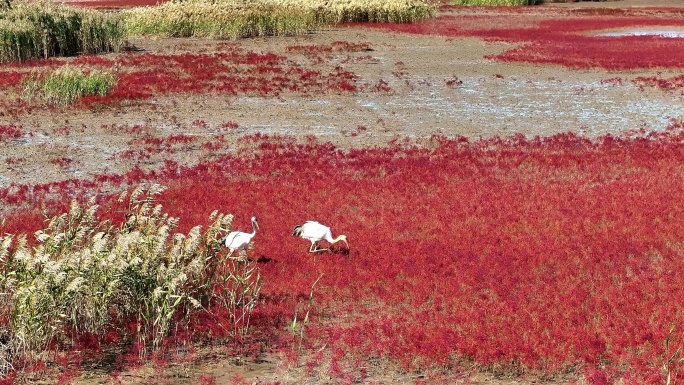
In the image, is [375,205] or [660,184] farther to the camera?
[660,184]

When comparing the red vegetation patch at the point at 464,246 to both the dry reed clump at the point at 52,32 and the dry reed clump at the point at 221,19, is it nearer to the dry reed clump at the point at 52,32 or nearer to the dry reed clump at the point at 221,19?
the dry reed clump at the point at 52,32

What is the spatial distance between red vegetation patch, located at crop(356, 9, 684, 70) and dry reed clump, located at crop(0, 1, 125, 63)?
19131mm

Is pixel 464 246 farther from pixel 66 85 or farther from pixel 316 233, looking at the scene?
pixel 66 85

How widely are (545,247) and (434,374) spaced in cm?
466

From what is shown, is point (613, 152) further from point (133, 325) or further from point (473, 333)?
point (133, 325)

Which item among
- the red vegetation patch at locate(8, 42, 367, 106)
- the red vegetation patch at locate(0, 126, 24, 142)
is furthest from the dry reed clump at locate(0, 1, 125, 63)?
the red vegetation patch at locate(0, 126, 24, 142)

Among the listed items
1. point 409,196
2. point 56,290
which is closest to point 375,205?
point 409,196

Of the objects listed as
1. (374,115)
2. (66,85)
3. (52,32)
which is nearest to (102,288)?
(374,115)

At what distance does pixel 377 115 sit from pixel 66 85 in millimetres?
10291

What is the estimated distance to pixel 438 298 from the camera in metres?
10.7

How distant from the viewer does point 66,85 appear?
1045 inches

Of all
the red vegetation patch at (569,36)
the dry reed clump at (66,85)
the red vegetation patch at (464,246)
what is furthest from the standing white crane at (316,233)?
the red vegetation patch at (569,36)

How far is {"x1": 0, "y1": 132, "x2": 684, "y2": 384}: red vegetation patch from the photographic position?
9203 millimetres

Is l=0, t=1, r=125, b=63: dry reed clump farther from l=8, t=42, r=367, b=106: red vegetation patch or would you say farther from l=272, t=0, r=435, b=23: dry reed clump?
l=272, t=0, r=435, b=23: dry reed clump
